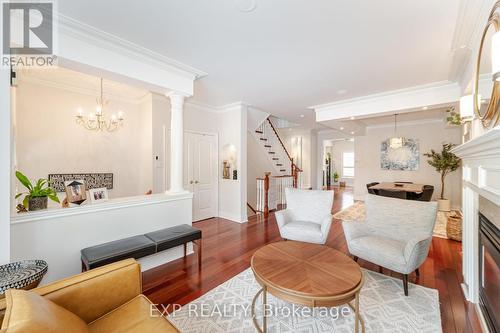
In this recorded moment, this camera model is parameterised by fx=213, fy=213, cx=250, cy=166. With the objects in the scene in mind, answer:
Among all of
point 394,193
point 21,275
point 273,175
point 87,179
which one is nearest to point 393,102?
point 394,193

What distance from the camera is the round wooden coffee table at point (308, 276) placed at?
4.97ft

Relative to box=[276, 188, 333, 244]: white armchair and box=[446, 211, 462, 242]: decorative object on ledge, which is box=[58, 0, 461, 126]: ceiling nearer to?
box=[276, 188, 333, 244]: white armchair

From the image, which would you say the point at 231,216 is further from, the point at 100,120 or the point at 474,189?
the point at 474,189

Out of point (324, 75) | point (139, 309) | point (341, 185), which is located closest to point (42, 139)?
point (139, 309)

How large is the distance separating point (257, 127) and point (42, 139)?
4729mm

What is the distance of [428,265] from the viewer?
2977 millimetres

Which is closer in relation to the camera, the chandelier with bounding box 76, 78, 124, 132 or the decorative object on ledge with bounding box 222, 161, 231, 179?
the chandelier with bounding box 76, 78, 124, 132

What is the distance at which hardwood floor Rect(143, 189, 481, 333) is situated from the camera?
2103 millimetres

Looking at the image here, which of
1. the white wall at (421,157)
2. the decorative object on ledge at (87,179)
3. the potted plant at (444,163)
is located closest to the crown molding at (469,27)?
the potted plant at (444,163)

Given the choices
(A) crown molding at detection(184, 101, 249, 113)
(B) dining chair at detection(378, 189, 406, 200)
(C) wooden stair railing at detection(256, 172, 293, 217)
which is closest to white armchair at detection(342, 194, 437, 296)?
(C) wooden stair railing at detection(256, 172, 293, 217)

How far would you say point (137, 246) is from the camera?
2.43 metres

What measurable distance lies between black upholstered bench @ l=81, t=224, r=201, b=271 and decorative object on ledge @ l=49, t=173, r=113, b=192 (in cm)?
252

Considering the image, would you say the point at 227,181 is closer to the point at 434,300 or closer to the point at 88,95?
the point at 88,95

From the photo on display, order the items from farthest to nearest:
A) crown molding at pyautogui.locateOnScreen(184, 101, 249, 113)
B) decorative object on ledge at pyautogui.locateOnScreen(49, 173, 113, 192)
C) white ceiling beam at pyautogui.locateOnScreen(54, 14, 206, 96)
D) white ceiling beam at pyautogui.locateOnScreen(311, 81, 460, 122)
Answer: crown molding at pyautogui.locateOnScreen(184, 101, 249, 113) < decorative object on ledge at pyautogui.locateOnScreen(49, 173, 113, 192) < white ceiling beam at pyautogui.locateOnScreen(311, 81, 460, 122) < white ceiling beam at pyautogui.locateOnScreen(54, 14, 206, 96)
